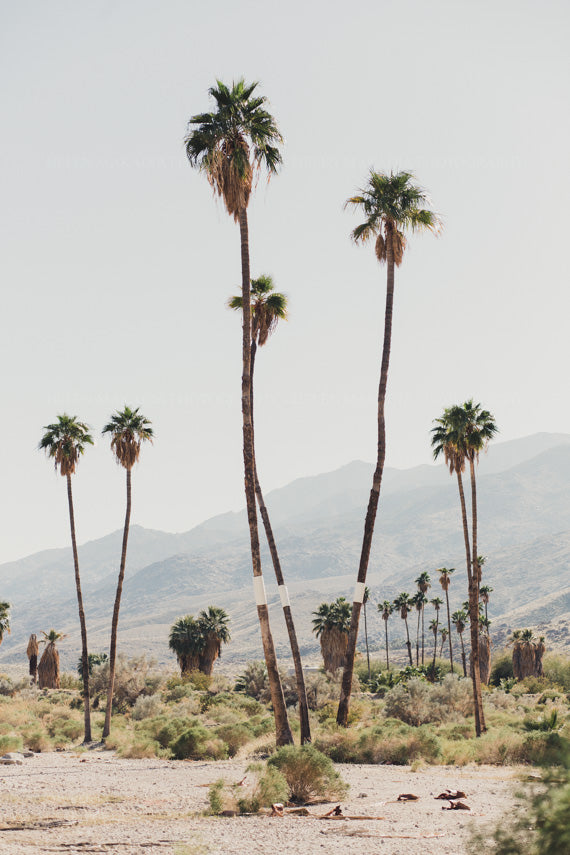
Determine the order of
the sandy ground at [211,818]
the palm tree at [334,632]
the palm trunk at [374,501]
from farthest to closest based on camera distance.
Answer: the palm tree at [334,632]
the palm trunk at [374,501]
the sandy ground at [211,818]

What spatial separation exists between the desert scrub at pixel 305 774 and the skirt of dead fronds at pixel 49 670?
175 feet

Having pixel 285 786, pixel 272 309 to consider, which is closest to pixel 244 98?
pixel 272 309

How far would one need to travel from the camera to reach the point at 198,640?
5841cm

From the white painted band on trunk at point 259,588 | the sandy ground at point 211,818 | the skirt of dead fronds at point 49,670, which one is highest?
the white painted band on trunk at point 259,588

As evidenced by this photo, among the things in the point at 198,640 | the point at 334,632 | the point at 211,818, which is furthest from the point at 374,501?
the point at 334,632

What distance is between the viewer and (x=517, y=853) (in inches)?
255

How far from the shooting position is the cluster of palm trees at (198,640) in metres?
58.4

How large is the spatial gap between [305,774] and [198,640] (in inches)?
1840

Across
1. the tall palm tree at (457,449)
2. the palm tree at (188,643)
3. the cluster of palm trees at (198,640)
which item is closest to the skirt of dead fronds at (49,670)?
the cluster of palm trees at (198,640)

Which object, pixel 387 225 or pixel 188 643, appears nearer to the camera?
pixel 387 225

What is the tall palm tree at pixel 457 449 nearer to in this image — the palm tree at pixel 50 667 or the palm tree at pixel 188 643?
the palm tree at pixel 188 643

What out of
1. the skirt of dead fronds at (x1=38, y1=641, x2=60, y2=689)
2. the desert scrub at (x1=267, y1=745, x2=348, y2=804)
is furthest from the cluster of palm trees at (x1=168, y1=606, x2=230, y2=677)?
the desert scrub at (x1=267, y1=745, x2=348, y2=804)

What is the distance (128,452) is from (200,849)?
27.9 meters

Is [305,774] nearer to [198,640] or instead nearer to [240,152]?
[240,152]
